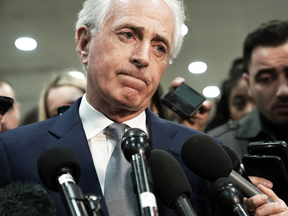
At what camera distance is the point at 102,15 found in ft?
5.12

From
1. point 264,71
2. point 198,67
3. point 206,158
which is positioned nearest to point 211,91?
point 198,67

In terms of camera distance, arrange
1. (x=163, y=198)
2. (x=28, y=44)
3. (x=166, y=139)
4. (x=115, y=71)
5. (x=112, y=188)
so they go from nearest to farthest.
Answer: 1. (x=163, y=198)
2. (x=112, y=188)
3. (x=115, y=71)
4. (x=166, y=139)
5. (x=28, y=44)

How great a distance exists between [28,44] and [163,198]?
4.68 meters

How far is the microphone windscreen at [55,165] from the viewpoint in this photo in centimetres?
95

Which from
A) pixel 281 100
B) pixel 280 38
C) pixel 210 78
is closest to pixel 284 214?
pixel 281 100

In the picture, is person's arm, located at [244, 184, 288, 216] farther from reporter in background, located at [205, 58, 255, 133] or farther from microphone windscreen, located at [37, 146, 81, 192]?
reporter in background, located at [205, 58, 255, 133]

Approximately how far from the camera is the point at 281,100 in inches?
92.1

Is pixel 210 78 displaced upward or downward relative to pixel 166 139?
upward

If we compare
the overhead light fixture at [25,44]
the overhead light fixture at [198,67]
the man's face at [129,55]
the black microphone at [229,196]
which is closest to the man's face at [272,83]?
the man's face at [129,55]

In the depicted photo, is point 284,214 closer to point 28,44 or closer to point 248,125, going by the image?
point 248,125

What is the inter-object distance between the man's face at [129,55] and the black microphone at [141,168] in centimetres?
44

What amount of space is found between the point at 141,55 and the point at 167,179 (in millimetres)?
548

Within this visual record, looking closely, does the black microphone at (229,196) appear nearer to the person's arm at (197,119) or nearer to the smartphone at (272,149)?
the smartphone at (272,149)

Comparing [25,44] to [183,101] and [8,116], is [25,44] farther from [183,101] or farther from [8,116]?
[183,101]
